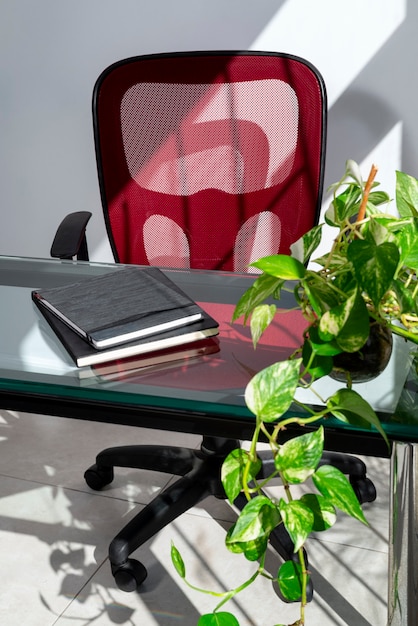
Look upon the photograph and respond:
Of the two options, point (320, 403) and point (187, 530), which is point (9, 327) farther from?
point (187, 530)

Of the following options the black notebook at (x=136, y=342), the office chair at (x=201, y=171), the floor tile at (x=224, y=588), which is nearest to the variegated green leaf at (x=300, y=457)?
the black notebook at (x=136, y=342)

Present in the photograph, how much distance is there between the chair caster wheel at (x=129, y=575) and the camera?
1729 millimetres

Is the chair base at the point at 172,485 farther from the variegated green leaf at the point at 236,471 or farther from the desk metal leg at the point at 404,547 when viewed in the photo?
the variegated green leaf at the point at 236,471

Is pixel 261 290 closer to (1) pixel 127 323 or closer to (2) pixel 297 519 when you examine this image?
(2) pixel 297 519

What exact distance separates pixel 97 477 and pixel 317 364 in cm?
137

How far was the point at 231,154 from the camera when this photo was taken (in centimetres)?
196

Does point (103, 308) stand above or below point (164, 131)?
below

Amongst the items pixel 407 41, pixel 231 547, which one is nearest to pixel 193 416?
pixel 231 547

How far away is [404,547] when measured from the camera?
1.04 m

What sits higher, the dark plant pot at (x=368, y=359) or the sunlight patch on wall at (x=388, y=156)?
the dark plant pot at (x=368, y=359)

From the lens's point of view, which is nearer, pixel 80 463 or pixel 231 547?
pixel 231 547

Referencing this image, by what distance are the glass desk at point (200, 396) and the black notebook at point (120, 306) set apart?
0.05 metres

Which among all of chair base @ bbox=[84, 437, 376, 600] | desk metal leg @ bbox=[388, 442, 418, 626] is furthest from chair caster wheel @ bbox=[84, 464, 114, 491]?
desk metal leg @ bbox=[388, 442, 418, 626]

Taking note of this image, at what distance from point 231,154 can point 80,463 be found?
938 millimetres
